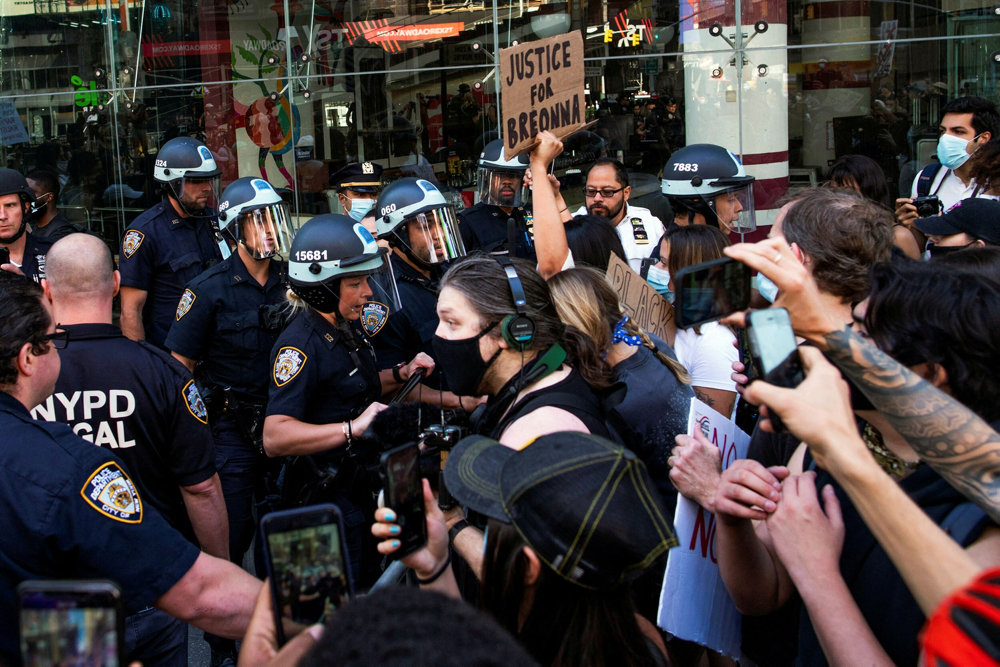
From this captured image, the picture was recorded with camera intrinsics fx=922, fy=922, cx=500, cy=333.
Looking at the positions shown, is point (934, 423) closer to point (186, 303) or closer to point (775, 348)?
point (775, 348)

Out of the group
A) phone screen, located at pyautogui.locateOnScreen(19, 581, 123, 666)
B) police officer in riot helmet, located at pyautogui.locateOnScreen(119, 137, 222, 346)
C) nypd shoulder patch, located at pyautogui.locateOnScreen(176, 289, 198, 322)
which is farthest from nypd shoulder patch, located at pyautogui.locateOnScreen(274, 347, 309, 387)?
phone screen, located at pyautogui.locateOnScreen(19, 581, 123, 666)

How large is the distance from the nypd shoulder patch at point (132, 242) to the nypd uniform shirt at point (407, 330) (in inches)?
72.7

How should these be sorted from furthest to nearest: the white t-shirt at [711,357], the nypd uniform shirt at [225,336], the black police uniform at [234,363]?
the nypd uniform shirt at [225,336]
the black police uniform at [234,363]
the white t-shirt at [711,357]

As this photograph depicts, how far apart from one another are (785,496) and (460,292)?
49.0 inches

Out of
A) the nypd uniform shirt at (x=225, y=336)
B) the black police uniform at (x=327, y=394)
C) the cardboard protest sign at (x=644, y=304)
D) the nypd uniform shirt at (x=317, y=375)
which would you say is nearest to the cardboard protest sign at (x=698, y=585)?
the cardboard protest sign at (x=644, y=304)

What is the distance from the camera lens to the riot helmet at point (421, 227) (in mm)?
4898

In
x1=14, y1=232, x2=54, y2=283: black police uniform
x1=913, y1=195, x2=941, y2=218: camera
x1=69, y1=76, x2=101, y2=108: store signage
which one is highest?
x1=69, y1=76, x2=101, y2=108: store signage

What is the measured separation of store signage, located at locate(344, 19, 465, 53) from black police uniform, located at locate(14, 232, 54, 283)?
3.73 m

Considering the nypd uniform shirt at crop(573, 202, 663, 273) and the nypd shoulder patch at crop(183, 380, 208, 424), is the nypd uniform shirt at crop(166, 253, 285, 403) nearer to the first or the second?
the nypd shoulder patch at crop(183, 380, 208, 424)

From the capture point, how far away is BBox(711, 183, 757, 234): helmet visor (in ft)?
17.6

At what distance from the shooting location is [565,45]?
3766 mm

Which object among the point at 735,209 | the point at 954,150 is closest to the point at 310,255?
the point at 735,209

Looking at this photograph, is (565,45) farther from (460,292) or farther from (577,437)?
(577,437)

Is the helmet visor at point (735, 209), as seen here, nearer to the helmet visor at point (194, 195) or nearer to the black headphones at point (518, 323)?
the black headphones at point (518, 323)
